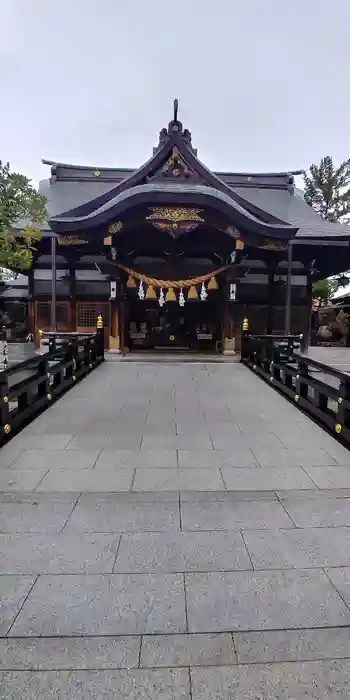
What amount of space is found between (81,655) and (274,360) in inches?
288

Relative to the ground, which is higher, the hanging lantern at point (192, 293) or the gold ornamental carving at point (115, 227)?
the gold ornamental carving at point (115, 227)

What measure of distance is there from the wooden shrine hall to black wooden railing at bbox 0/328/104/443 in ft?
12.1

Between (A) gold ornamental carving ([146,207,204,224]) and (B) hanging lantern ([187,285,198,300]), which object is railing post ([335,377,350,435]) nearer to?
(A) gold ornamental carving ([146,207,204,224])

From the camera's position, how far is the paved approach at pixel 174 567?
1729 millimetres

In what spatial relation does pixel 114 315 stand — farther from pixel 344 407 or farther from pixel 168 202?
pixel 344 407

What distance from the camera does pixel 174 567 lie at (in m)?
2.43

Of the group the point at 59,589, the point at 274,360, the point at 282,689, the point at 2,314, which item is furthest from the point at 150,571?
the point at 2,314

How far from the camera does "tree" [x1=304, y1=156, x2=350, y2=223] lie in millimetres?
35188

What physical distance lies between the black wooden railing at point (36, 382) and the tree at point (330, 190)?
32467mm

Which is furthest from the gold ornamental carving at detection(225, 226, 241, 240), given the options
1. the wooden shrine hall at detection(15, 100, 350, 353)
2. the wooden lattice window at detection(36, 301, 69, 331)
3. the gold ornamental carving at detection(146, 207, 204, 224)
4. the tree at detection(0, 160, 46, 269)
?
the tree at detection(0, 160, 46, 269)

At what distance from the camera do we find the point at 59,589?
88.0 inches

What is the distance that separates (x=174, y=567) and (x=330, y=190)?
39100 millimetres

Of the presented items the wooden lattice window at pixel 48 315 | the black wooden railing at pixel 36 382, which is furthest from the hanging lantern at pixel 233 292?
the wooden lattice window at pixel 48 315

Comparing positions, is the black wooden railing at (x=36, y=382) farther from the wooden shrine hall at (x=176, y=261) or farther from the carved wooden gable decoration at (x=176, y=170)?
the carved wooden gable decoration at (x=176, y=170)
